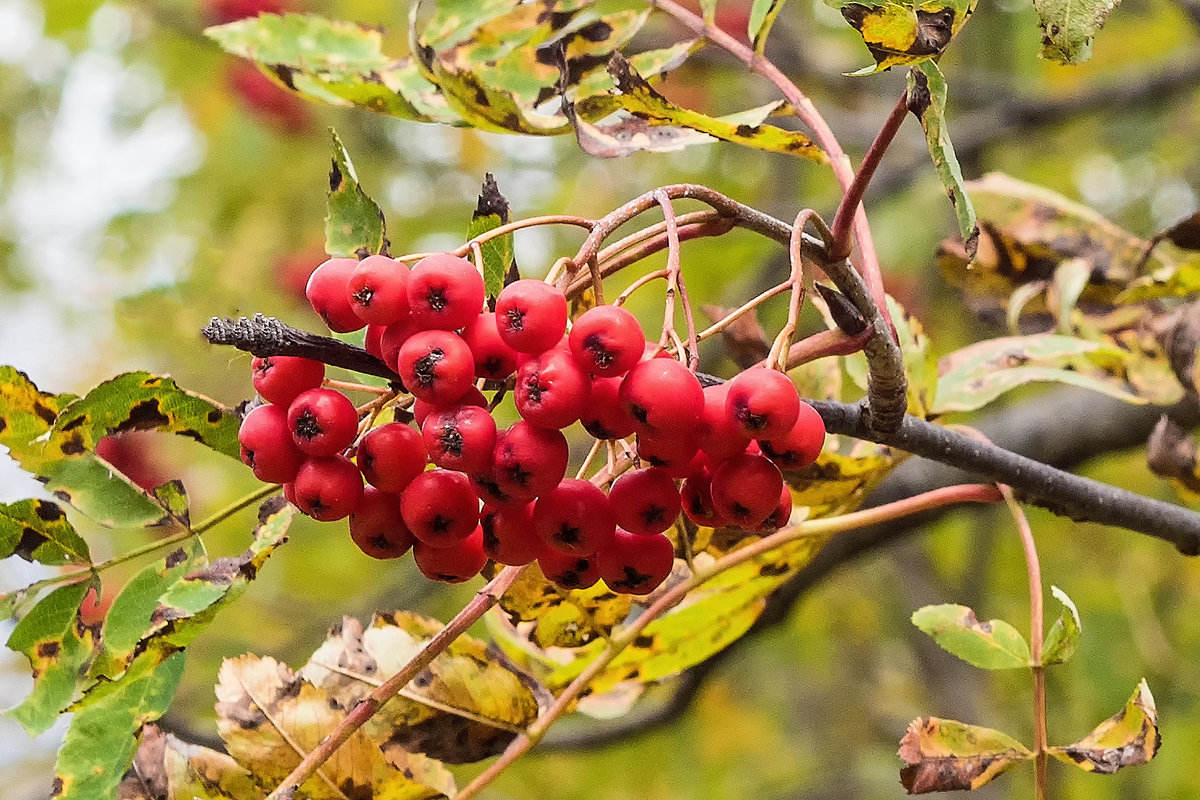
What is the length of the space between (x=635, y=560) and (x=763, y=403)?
0.19 meters

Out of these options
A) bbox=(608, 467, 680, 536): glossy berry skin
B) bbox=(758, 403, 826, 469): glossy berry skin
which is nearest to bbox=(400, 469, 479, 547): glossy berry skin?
bbox=(608, 467, 680, 536): glossy berry skin

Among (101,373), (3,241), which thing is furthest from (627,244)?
(101,373)

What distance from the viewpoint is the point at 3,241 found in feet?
12.9

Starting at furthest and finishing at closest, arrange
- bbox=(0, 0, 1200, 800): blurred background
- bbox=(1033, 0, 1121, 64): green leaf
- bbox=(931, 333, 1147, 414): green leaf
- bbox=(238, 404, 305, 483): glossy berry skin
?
bbox=(0, 0, 1200, 800): blurred background → bbox=(931, 333, 1147, 414): green leaf → bbox=(238, 404, 305, 483): glossy berry skin → bbox=(1033, 0, 1121, 64): green leaf

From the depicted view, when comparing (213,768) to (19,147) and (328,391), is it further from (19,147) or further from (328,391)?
(19,147)

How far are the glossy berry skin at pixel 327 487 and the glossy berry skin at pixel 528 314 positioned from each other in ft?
0.56

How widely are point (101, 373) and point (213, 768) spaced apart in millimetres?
3675

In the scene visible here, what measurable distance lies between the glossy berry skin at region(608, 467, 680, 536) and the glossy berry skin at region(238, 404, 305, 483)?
0.77 feet

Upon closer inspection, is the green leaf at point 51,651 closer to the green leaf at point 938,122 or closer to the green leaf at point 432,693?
the green leaf at point 432,693

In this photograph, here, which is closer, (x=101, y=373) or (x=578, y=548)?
(x=578, y=548)

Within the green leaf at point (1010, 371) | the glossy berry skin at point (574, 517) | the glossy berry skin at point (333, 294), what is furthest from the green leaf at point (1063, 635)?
the glossy berry skin at point (333, 294)

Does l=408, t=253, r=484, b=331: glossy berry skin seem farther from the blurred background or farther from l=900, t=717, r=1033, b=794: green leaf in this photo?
the blurred background

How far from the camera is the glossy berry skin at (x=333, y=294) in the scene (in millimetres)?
824

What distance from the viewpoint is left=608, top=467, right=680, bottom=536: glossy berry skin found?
2.69 feet
